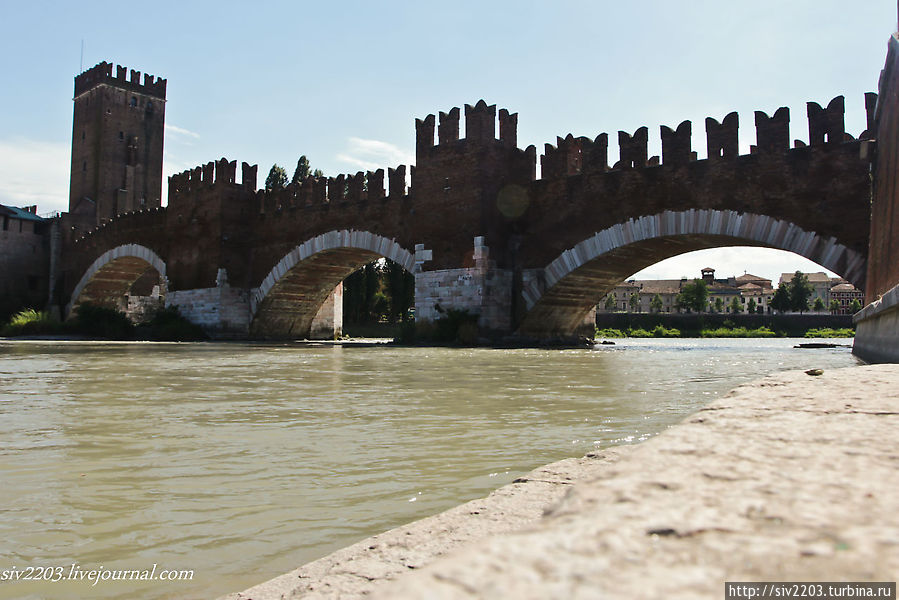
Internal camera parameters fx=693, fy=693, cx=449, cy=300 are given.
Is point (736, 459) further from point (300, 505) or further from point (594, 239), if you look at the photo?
point (594, 239)

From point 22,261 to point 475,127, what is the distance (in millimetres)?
26811

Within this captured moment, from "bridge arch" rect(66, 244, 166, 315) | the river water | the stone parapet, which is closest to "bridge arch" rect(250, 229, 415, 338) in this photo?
"bridge arch" rect(66, 244, 166, 315)

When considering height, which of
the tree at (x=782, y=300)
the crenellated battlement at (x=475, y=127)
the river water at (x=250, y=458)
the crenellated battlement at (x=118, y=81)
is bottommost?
the river water at (x=250, y=458)

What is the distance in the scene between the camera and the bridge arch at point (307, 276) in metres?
19.4

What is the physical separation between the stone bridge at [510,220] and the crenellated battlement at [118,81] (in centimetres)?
2239

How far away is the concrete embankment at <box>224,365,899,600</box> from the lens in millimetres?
643

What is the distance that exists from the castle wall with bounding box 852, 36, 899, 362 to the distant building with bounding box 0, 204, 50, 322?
34.0m

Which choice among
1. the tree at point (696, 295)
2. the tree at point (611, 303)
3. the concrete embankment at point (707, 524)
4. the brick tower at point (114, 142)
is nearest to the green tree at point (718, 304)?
the tree at point (611, 303)

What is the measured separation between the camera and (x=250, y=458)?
119 inches

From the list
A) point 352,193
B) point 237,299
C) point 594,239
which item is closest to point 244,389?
point 594,239

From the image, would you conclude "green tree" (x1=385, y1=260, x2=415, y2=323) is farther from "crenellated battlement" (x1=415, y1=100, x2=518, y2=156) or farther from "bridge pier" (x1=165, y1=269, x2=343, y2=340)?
"crenellated battlement" (x1=415, y1=100, x2=518, y2=156)

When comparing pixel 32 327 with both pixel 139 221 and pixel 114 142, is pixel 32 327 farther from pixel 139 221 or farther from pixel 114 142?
pixel 114 142

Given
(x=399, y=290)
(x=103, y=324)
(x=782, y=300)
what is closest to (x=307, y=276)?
(x=103, y=324)

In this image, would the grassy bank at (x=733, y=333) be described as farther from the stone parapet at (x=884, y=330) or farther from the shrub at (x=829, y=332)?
the stone parapet at (x=884, y=330)
